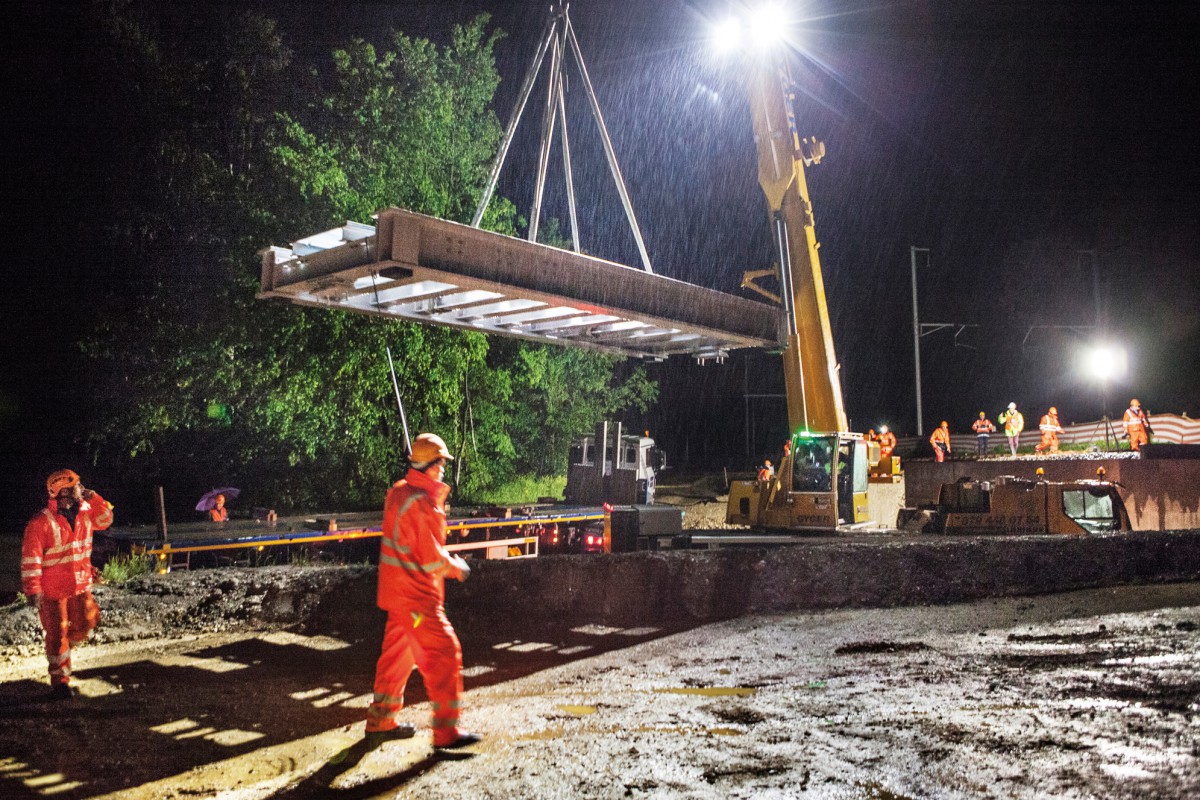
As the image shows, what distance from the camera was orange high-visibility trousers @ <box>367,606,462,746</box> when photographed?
181 inches

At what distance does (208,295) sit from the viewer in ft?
61.8

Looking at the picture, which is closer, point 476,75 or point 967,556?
point 967,556

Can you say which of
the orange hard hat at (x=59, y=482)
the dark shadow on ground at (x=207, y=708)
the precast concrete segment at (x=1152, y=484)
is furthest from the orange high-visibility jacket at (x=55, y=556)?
the precast concrete segment at (x=1152, y=484)

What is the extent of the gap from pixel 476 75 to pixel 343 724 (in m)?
21.2

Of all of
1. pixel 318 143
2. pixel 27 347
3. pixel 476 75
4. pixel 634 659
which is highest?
pixel 476 75

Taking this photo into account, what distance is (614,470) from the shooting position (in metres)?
15.4

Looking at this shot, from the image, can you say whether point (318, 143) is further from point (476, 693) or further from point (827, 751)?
point (827, 751)

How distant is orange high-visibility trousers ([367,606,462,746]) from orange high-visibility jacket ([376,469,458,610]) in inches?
3.7

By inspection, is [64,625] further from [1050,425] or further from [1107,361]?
[1107,361]

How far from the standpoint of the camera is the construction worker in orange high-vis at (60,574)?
5.77 m

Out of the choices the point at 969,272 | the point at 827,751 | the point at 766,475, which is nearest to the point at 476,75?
the point at 766,475

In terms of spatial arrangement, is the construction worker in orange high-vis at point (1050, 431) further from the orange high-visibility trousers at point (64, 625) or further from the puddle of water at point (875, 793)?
the orange high-visibility trousers at point (64, 625)

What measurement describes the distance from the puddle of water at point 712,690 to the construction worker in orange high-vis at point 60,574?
13.8 ft

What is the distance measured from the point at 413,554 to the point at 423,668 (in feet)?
2.11
